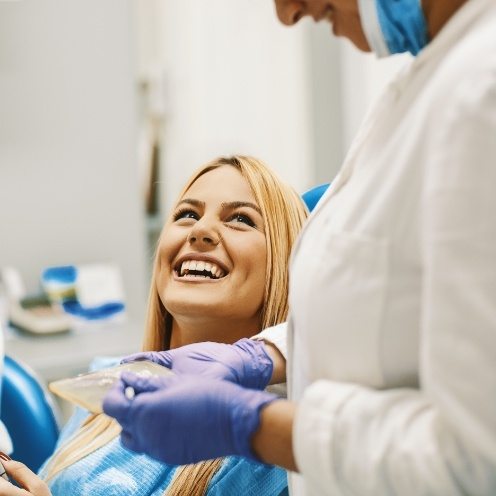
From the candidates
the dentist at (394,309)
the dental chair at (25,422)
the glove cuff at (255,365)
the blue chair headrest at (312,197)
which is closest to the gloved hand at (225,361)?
the glove cuff at (255,365)

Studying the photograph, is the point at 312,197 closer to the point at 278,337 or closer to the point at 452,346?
the point at 278,337

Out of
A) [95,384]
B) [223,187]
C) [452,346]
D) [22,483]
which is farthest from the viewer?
[223,187]

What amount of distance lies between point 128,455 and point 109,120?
184 centimetres

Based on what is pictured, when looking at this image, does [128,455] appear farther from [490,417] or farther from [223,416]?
[490,417]

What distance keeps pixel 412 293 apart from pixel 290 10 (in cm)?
34

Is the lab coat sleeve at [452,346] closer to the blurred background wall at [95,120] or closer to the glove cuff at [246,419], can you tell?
the glove cuff at [246,419]

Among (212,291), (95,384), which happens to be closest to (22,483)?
(95,384)

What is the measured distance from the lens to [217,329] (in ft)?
5.02

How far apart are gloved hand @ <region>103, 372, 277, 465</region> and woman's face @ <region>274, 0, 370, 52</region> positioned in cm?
41

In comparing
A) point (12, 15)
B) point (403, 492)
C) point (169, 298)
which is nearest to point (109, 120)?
point (12, 15)

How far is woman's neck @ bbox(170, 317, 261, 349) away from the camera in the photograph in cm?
151

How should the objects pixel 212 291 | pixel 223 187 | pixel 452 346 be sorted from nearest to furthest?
pixel 452 346, pixel 212 291, pixel 223 187

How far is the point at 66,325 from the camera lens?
9.03ft

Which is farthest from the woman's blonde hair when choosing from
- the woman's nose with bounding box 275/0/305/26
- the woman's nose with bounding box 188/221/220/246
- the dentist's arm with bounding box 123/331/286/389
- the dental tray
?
the woman's nose with bounding box 275/0/305/26
